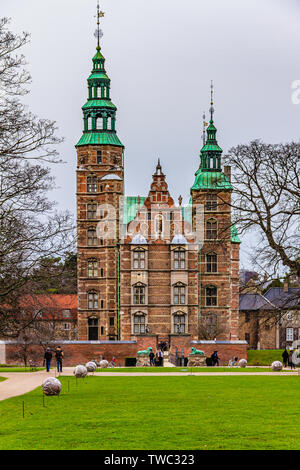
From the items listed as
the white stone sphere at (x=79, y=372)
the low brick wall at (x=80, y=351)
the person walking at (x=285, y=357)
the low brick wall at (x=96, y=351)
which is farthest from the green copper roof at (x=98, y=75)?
the white stone sphere at (x=79, y=372)

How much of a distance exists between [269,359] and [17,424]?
55.5 metres

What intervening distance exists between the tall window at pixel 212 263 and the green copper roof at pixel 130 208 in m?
7.23

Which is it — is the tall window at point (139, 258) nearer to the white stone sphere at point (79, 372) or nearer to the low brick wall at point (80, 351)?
the low brick wall at point (80, 351)

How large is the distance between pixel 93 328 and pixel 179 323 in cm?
740

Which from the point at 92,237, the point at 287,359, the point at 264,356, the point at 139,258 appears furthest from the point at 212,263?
the point at 287,359

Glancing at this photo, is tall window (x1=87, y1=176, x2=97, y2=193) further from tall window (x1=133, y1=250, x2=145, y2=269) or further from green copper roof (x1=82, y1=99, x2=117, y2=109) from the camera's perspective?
tall window (x1=133, y1=250, x2=145, y2=269)

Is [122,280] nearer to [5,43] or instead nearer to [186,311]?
[186,311]

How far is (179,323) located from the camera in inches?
2987

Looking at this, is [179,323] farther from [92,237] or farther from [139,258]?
[92,237]

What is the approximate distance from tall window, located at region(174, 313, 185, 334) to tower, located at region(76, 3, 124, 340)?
16.7 feet

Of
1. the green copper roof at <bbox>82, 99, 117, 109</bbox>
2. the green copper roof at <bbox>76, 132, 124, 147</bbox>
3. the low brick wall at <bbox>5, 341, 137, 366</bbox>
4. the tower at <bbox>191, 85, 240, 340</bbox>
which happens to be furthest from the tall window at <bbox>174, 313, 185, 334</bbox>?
the green copper roof at <bbox>82, 99, 117, 109</bbox>

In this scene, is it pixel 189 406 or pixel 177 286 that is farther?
pixel 177 286

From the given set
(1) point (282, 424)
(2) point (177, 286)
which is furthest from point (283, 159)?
(2) point (177, 286)

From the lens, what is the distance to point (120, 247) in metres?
76.2
